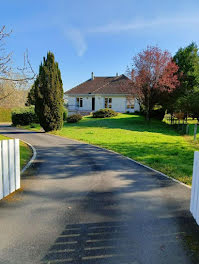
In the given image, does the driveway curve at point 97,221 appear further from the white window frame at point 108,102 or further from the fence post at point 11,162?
the white window frame at point 108,102

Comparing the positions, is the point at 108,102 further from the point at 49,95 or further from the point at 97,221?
the point at 97,221

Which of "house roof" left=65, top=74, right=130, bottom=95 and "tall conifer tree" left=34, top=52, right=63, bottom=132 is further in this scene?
"house roof" left=65, top=74, right=130, bottom=95

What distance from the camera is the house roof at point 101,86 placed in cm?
3566

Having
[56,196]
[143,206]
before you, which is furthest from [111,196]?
[56,196]

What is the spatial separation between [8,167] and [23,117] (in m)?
21.7

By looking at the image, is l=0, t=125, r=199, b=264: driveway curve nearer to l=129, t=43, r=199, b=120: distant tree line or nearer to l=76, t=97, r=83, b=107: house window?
l=129, t=43, r=199, b=120: distant tree line

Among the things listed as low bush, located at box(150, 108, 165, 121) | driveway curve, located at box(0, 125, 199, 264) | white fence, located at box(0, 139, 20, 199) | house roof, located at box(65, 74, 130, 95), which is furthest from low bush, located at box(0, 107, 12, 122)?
white fence, located at box(0, 139, 20, 199)

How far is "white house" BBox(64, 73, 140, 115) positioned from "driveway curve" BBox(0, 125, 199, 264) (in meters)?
28.0

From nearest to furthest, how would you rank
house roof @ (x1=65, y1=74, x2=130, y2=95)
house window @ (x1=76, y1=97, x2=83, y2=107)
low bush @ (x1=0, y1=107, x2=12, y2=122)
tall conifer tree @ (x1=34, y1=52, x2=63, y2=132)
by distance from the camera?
tall conifer tree @ (x1=34, y1=52, x2=63, y2=132)
low bush @ (x1=0, y1=107, x2=12, y2=122)
house roof @ (x1=65, y1=74, x2=130, y2=95)
house window @ (x1=76, y1=97, x2=83, y2=107)

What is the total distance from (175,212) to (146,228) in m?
1.02

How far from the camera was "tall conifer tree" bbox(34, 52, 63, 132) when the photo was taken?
1778 cm

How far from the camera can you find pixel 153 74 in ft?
75.7

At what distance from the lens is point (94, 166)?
7.61m

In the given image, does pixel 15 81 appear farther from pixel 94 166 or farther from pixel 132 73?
pixel 132 73
